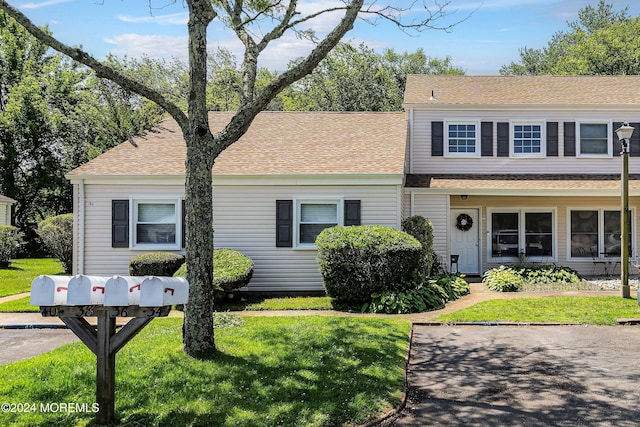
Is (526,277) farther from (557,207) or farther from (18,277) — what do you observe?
(18,277)

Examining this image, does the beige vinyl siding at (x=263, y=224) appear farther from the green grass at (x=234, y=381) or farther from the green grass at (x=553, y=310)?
the green grass at (x=234, y=381)

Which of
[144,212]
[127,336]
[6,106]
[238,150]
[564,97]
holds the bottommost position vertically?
[127,336]

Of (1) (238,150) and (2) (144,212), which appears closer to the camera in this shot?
(2) (144,212)

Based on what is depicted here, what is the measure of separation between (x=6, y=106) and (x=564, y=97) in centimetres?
2847

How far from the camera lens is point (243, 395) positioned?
221 inches

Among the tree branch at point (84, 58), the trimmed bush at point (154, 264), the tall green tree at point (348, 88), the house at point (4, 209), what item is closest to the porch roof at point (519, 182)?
the trimmed bush at point (154, 264)

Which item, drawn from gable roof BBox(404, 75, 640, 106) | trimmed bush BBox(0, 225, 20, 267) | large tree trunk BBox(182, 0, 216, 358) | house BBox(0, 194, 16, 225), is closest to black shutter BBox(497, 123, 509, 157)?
gable roof BBox(404, 75, 640, 106)

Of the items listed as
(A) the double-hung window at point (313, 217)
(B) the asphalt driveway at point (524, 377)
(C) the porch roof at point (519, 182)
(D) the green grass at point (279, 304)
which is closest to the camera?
(B) the asphalt driveway at point (524, 377)

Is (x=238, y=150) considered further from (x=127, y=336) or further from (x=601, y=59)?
(x=601, y=59)

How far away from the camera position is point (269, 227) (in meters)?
14.2

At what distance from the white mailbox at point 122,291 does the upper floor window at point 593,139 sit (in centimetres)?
1693

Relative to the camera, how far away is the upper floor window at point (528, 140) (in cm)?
1814

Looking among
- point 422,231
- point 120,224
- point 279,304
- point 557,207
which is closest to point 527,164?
point 557,207

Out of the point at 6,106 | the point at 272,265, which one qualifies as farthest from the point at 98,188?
the point at 6,106
